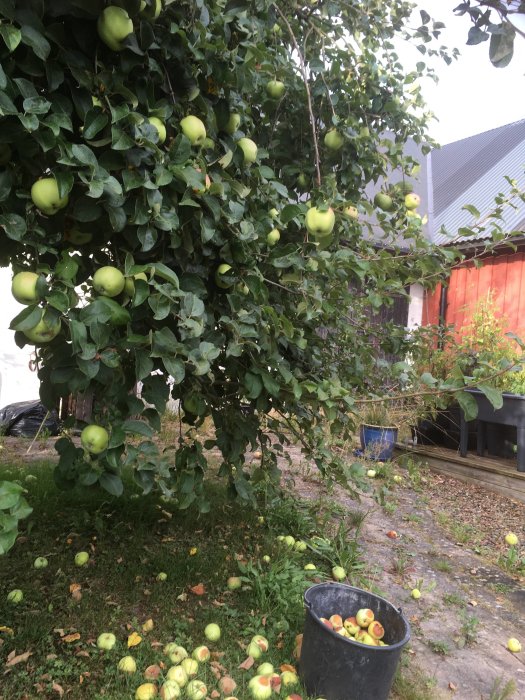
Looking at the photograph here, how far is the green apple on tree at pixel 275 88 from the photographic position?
6.68ft

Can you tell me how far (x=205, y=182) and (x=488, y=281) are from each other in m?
6.38

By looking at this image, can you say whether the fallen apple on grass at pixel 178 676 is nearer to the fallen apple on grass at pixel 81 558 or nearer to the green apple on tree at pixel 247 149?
the fallen apple on grass at pixel 81 558

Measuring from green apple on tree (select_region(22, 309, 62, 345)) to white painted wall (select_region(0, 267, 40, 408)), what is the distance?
4.39 m

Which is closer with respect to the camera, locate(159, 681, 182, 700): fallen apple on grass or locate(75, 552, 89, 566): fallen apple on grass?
locate(159, 681, 182, 700): fallen apple on grass

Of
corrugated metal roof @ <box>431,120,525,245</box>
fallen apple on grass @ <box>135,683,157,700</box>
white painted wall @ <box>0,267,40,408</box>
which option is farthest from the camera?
corrugated metal roof @ <box>431,120,525,245</box>

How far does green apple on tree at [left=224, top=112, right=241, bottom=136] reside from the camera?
154 cm

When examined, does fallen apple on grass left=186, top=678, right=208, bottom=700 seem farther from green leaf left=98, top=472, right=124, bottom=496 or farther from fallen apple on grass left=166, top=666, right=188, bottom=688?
green leaf left=98, top=472, right=124, bottom=496

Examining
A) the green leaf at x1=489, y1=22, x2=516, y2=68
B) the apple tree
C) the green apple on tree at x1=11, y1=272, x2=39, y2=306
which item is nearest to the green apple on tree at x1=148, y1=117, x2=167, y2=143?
the apple tree

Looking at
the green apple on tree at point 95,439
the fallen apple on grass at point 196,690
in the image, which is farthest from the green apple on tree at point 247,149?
the fallen apple on grass at point 196,690

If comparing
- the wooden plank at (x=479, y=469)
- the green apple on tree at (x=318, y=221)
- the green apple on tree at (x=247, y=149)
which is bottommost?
the wooden plank at (x=479, y=469)

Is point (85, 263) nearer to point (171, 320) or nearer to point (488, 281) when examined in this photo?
point (171, 320)

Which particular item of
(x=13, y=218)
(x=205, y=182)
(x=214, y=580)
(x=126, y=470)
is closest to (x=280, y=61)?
(x=205, y=182)

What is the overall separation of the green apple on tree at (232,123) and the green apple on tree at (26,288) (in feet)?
2.50

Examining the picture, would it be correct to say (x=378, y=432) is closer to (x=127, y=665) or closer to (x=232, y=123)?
(x=127, y=665)
